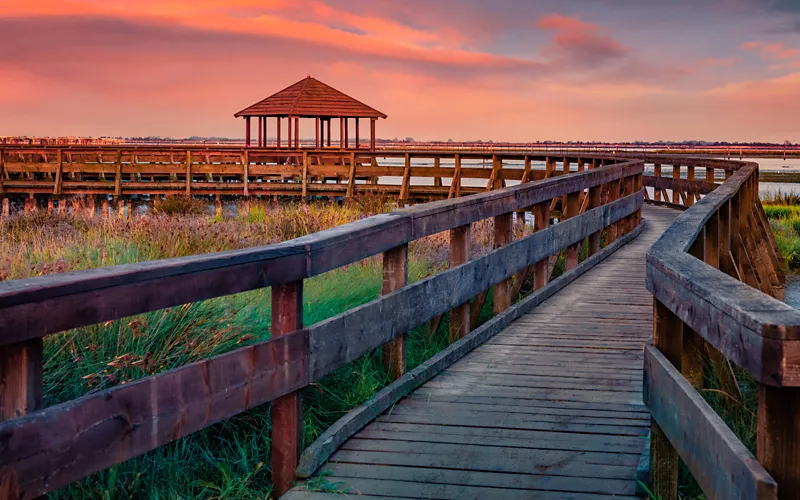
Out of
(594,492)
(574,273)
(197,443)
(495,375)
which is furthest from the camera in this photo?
(574,273)

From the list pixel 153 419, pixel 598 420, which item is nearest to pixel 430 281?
pixel 598 420

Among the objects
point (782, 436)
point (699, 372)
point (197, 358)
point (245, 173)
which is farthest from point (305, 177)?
point (782, 436)

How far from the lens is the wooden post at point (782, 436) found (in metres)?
1.88

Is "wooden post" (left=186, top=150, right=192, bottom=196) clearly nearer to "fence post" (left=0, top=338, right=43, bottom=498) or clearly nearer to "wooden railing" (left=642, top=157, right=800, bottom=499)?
"wooden railing" (left=642, top=157, right=800, bottom=499)

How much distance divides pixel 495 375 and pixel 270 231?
7.97m

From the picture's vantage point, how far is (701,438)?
239 centimetres

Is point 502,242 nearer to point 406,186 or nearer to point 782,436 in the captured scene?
point 782,436

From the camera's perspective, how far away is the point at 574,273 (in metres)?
8.69

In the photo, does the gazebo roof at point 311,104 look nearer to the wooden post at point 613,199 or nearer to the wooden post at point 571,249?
the wooden post at point 613,199

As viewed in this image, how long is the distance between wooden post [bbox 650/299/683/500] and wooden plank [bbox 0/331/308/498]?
1.33m

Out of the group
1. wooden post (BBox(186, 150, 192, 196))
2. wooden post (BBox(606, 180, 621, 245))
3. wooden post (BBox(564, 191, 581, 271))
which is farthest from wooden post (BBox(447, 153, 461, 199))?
wooden post (BBox(564, 191, 581, 271))

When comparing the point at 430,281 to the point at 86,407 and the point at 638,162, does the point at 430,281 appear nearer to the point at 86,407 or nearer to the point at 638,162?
the point at 86,407

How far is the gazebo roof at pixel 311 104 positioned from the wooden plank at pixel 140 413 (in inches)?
1311

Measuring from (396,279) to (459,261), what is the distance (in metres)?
1.13
